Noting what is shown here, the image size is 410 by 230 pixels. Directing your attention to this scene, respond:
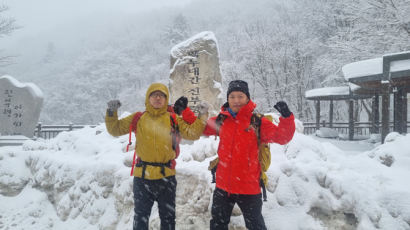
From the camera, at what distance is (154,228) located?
9.54 ft

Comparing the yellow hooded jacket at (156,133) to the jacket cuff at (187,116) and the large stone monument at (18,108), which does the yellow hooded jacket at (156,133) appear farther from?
the large stone monument at (18,108)

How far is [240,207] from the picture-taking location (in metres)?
2.06

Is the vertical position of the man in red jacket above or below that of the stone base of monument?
above

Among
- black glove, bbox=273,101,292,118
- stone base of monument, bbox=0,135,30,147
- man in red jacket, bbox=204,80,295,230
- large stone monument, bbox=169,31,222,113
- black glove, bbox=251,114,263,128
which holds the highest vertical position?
large stone monument, bbox=169,31,222,113

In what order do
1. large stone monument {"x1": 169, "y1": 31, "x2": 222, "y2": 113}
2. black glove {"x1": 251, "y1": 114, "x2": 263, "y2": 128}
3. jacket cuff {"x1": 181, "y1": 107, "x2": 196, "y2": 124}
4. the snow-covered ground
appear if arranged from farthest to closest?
large stone monument {"x1": 169, "y1": 31, "x2": 222, "y2": 113} → the snow-covered ground → jacket cuff {"x1": 181, "y1": 107, "x2": 196, "y2": 124} → black glove {"x1": 251, "y1": 114, "x2": 263, "y2": 128}

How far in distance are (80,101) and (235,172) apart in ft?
110

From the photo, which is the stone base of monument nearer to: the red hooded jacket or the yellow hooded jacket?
the yellow hooded jacket

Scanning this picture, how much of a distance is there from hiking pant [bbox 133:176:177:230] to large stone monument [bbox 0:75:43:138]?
816cm

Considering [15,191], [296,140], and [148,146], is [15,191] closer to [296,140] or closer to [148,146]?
[148,146]

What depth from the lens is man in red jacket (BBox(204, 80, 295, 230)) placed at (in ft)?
6.47

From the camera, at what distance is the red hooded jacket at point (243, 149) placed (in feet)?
6.46

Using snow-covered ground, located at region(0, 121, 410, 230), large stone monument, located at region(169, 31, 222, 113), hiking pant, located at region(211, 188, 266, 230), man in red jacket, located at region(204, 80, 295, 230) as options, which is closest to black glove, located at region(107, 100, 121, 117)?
man in red jacket, located at region(204, 80, 295, 230)

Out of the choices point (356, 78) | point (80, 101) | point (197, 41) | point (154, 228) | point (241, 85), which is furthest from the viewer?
point (80, 101)

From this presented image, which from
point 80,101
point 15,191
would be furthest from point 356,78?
point 80,101
